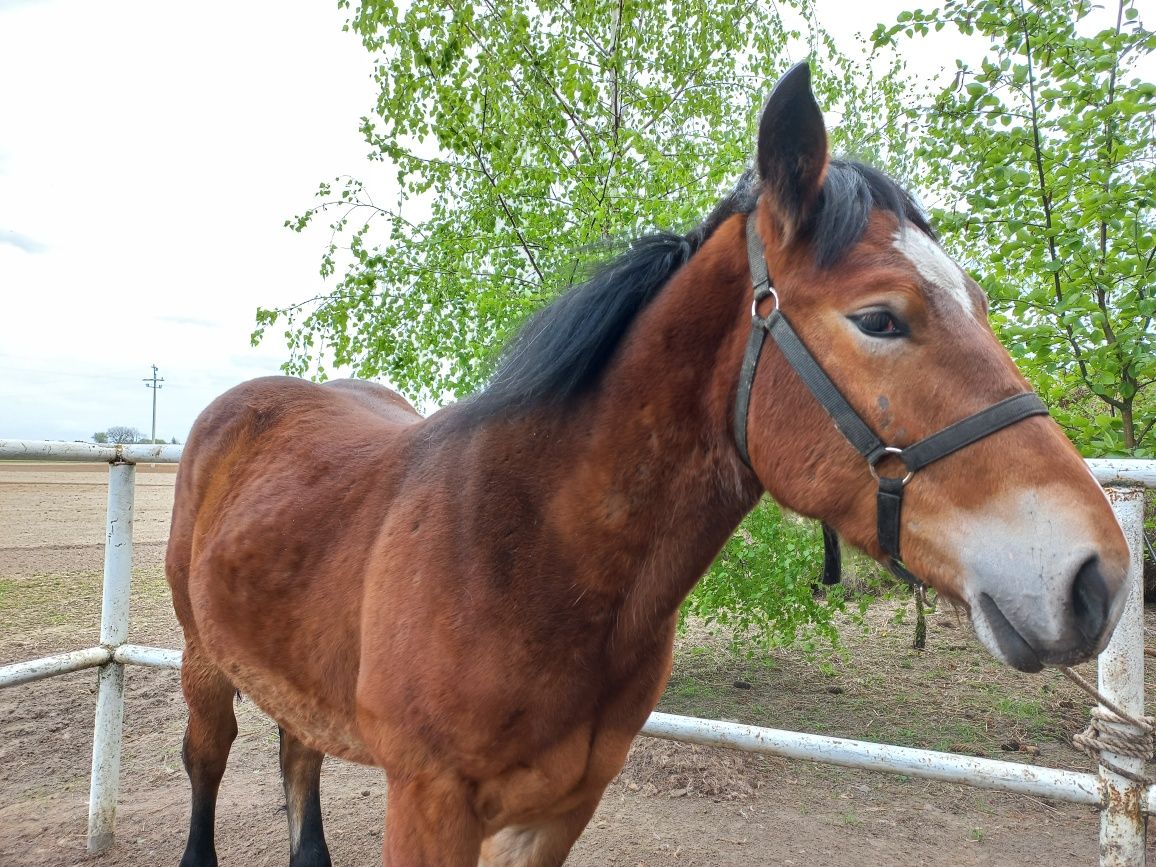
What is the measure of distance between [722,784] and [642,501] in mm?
3051

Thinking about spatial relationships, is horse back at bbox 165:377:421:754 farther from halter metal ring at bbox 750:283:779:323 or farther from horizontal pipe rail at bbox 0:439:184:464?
halter metal ring at bbox 750:283:779:323

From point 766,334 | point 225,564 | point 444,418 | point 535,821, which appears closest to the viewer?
point 766,334

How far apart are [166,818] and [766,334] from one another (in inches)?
154

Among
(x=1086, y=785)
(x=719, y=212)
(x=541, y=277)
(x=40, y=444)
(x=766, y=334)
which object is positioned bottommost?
(x=1086, y=785)

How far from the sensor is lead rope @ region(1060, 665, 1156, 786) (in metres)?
1.89

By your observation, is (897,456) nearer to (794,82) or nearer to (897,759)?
(794,82)

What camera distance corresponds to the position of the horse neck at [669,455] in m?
1.61

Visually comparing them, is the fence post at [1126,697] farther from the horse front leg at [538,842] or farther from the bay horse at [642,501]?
the horse front leg at [538,842]

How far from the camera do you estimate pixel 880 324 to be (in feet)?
4.46

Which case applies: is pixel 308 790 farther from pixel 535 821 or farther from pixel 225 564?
pixel 535 821

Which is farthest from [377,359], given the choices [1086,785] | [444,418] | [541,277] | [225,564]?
[1086,785]

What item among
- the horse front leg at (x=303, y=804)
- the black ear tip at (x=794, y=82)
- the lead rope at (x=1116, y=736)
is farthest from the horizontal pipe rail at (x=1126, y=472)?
the horse front leg at (x=303, y=804)

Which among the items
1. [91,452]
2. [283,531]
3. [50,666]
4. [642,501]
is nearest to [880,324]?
[642,501]

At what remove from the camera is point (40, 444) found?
310cm
